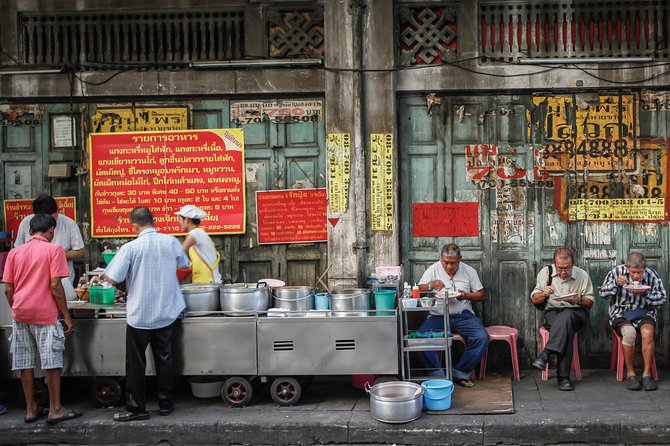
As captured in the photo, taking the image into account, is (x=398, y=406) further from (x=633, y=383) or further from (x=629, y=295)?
(x=629, y=295)

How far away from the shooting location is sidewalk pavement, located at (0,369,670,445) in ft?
21.4

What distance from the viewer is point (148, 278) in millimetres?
6922

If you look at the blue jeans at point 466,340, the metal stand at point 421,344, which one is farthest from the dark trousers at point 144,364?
the blue jeans at point 466,340

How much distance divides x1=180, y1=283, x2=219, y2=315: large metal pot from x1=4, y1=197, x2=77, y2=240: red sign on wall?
2.34 meters

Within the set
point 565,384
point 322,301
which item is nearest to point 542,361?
point 565,384

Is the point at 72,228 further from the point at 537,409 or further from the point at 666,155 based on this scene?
the point at 666,155

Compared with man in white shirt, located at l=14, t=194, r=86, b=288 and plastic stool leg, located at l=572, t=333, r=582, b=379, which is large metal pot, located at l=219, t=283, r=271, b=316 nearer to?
man in white shirt, located at l=14, t=194, r=86, b=288

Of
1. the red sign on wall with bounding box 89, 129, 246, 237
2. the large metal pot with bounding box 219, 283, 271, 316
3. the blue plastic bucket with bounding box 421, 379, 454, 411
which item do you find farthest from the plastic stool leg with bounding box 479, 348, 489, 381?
the red sign on wall with bounding box 89, 129, 246, 237

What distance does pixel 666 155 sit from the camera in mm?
8406

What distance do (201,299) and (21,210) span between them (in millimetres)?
2988

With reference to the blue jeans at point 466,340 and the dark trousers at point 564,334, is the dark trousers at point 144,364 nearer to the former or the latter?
the blue jeans at point 466,340

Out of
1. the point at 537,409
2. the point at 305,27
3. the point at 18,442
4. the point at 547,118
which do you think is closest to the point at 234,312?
the point at 18,442

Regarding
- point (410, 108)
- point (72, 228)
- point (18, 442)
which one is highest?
point (410, 108)

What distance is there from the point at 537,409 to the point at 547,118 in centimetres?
323
